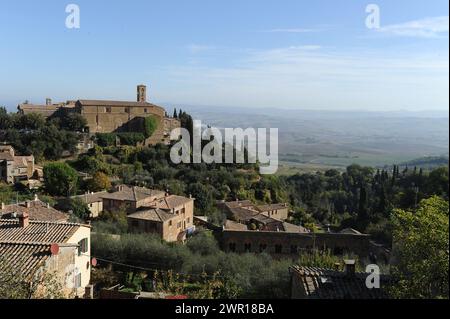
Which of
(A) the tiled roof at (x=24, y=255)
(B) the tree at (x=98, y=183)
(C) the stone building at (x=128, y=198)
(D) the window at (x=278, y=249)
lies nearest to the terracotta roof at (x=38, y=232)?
(A) the tiled roof at (x=24, y=255)

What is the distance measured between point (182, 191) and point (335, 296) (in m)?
24.9

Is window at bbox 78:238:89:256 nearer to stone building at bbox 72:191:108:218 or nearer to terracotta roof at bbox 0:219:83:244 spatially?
terracotta roof at bbox 0:219:83:244

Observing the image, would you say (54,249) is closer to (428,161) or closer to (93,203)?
(93,203)

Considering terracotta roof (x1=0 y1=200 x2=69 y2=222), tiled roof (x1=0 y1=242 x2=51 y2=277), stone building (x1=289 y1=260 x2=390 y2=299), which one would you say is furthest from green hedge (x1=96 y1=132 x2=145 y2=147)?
stone building (x1=289 y1=260 x2=390 y2=299)

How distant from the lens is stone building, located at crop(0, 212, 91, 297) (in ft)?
31.9

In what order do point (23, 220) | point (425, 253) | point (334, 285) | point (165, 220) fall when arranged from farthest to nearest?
point (165, 220)
point (23, 220)
point (334, 285)
point (425, 253)

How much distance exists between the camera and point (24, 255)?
9.99 meters

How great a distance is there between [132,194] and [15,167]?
1056 centimetres

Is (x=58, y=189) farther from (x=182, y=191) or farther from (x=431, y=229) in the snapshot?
(x=431, y=229)

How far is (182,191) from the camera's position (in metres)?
33.5

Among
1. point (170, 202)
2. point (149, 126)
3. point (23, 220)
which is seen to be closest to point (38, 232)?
point (23, 220)

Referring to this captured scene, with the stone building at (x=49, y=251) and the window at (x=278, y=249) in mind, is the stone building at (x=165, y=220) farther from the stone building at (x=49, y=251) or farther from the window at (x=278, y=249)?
the stone building at (x=49, y=251)

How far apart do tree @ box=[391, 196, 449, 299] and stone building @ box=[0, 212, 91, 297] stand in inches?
247
